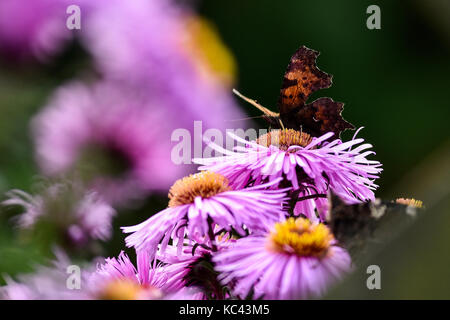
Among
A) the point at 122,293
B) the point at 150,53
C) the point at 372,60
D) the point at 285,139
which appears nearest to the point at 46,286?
the point at 122,293

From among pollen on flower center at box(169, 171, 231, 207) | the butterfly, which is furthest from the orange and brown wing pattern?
pollen on flower center at box(169, 171, 231, 207)

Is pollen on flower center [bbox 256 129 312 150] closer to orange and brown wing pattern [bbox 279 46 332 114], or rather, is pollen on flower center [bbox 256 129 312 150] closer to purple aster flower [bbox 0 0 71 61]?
orange and brown wing pattern [bbox 279 46 332 114]

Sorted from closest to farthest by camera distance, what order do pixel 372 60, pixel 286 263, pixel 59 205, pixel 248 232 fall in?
pixel 59 205
pixel 286 263
pixel 248 232
pixel 372 60

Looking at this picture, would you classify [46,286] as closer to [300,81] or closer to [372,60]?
[300,81]

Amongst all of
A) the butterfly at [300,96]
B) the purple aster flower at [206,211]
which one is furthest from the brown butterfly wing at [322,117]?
the purple aster flower at [206,211]

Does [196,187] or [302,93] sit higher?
[302,93]

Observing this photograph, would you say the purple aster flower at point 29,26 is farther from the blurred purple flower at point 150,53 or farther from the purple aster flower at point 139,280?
the purple aster flower at point 139,280

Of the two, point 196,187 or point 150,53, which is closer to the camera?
point 150,53
